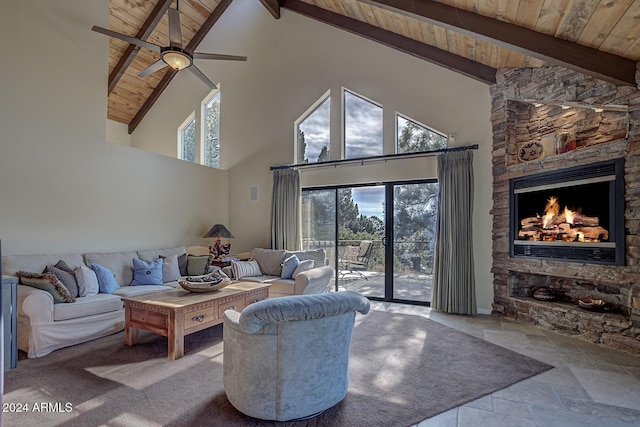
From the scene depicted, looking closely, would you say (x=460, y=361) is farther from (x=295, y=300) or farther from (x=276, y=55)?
(x=276, y=55)

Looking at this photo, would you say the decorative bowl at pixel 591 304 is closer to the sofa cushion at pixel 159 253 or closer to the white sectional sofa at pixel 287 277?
the white sectional sofa at pixel 287 277

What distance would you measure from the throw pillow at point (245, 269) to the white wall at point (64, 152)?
1.43 meters

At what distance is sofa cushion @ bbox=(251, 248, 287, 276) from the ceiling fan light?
2933 millimetres

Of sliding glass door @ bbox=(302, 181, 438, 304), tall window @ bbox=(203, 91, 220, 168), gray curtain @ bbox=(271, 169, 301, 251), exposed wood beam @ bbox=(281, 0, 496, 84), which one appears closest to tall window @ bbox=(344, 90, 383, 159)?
sliding glass door @ bbox=(302, 181, 438, 304)

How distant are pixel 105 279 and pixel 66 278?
45cm

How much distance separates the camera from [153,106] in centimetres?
773

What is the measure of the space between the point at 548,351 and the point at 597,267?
1.10m

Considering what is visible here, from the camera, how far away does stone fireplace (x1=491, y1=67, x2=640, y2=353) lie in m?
3.51

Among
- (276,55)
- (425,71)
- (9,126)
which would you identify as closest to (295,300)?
(9,126)

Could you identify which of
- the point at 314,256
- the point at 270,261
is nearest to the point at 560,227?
the point at 314,256

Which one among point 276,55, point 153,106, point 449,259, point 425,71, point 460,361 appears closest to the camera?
point 460,361

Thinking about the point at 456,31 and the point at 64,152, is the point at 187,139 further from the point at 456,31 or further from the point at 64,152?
the point at 456,31

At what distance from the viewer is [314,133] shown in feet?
20.5

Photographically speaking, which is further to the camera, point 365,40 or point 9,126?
point 365,40
